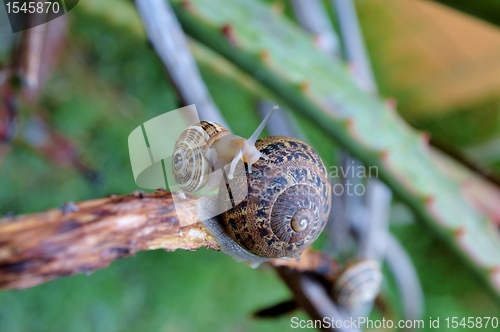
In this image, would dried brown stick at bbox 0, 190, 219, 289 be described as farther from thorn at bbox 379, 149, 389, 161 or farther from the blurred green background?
the blurred green background

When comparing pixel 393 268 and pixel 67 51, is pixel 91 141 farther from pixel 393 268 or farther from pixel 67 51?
pixel 393 268

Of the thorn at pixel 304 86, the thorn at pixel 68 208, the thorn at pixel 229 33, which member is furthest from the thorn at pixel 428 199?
the thorn at pixel 68 208

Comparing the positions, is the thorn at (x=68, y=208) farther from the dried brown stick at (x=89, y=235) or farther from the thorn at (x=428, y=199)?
the thorn at (x=428, y=199)

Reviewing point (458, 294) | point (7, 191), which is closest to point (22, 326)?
point (7, 191)

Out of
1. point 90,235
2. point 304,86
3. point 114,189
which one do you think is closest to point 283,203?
point 90,235

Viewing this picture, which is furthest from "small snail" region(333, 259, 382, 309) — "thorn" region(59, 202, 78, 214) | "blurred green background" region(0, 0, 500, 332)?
"thorn" region(59, 202, 78, 214)

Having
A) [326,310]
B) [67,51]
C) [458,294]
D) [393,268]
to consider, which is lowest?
[458,294]

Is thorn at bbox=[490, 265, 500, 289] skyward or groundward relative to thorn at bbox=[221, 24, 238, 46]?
groundward
